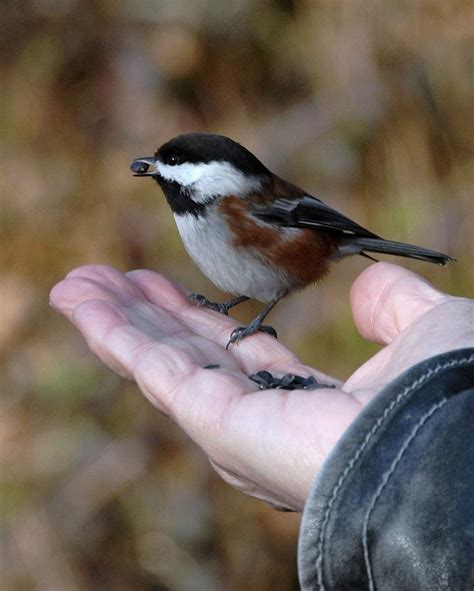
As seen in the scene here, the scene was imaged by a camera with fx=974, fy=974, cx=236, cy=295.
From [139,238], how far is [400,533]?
2.71 metres

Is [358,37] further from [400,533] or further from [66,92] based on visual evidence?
[400,533]

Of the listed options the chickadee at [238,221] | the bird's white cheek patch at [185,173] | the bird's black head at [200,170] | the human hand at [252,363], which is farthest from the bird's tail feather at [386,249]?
the human hand at [252,363]

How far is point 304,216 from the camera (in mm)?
3064

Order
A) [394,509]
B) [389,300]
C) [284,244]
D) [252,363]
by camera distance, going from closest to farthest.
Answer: [394,509] < [389,300] < [252,363] < [284,244]

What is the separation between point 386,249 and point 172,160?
0.75 m

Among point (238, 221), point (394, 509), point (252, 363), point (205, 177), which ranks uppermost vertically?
point (205, 177)

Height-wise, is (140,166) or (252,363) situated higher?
(140,166)

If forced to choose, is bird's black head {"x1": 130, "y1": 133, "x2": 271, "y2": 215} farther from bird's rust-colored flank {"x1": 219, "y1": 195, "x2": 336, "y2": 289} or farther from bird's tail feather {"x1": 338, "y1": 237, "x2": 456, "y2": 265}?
bird's tail feather {"x1": 338, "y1": 237, "x2": 456, "y2": 265}

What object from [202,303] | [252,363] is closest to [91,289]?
[252,363]

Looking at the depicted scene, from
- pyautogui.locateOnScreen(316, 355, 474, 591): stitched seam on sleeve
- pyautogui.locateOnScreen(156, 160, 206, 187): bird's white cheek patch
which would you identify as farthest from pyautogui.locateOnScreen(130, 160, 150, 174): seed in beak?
pyautogui.locateOnScreen(316, 355, 474, 591): stitched seam on sleeve

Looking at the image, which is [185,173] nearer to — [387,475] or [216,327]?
[216,327]

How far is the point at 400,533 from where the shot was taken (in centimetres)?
145

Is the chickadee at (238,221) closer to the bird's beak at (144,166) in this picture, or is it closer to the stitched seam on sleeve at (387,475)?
the bird's beak at (144,166)

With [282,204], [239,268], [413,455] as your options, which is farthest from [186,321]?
[413,455]
